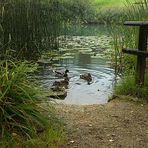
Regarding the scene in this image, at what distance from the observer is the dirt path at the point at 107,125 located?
4.47 m

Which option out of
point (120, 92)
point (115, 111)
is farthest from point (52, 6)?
point (115, 111)

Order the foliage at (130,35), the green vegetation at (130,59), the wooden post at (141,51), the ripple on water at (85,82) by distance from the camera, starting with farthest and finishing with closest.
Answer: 1. the foliage at (130,35)
2. the ripple on water at (85,82)
3. the green vegetation at (130,59)
4. the wooden post at (141,51)

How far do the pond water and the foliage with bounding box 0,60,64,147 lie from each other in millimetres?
3408

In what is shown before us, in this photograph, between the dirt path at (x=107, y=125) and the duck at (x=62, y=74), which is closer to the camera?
the dirt path at (x=107, y=125)

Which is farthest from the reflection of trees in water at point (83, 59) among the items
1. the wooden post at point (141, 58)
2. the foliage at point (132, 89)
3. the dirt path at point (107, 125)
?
the dirt path at point (107, 125)

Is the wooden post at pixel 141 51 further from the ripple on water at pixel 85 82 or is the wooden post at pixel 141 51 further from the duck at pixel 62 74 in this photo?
the duck at pixel 62 74

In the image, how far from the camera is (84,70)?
11617mm

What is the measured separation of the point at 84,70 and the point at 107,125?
6.61 m

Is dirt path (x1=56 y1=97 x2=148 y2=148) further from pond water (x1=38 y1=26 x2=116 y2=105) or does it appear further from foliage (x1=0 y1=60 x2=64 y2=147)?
pond water (x1=38 y1=26 x2=116 y2=105)

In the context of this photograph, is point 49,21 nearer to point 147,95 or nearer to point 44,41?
point 44,41

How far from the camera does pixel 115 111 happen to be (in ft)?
18.8

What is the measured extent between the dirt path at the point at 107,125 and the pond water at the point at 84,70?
6.65ft

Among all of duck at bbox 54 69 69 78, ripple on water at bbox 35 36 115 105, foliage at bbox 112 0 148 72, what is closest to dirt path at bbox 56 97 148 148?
ripple on water at bbox 35 36 115 105

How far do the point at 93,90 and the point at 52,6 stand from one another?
19.4 feet
